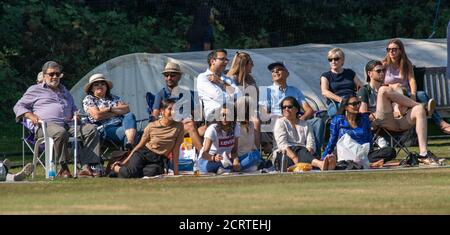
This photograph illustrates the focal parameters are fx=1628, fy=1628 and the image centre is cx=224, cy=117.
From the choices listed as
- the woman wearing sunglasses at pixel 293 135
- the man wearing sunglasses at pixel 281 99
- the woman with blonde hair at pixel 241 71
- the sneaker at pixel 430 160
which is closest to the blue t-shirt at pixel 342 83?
the man wearing sunglasses at pixel 281 99

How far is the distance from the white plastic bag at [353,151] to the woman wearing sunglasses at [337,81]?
1.88m

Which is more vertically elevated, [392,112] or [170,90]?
[170,90]

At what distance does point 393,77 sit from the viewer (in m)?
20.7

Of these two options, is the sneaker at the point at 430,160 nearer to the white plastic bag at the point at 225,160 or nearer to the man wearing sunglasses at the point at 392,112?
the man wearing sunglasses at the point at 392,112

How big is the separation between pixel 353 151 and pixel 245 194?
4.00 m

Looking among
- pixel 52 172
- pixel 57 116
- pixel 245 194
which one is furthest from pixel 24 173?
pixel 245 194

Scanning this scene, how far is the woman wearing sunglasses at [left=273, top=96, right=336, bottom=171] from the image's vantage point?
18531 millimetres

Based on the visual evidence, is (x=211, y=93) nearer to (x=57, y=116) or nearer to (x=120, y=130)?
(x=120, y=130)

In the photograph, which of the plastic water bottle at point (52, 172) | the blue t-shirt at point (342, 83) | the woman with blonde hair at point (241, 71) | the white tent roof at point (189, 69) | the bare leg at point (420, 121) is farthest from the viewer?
the white tent roof at point (189, 69)

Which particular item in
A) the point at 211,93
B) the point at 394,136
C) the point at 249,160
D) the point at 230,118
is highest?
the point at 211,93

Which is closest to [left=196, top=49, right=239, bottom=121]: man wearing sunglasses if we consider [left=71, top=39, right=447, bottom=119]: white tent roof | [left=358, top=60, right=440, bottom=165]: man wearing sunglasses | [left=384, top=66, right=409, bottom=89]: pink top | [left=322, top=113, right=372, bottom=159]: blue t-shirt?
[left=322, top=113, right=372, bottom=159]: blue t-shirt

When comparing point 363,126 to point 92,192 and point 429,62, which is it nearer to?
point 92,192

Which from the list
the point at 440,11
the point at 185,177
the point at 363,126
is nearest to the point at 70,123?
the point at 185,177

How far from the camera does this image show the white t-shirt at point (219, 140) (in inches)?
728
